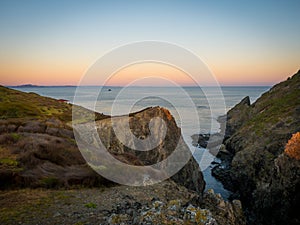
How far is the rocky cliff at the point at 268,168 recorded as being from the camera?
99.2 feet

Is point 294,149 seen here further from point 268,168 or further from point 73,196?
point 73,196

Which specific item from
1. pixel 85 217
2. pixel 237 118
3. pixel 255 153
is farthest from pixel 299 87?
pixel 85 217

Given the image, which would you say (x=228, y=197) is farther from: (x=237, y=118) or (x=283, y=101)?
(x=237, y=118)

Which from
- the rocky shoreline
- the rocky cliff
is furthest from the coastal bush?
the rocky shoreline

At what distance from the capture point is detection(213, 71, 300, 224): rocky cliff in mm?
30234

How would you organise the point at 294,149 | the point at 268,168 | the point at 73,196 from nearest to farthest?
the point at 73,196 < the point at 294,149 < the point at 268,168

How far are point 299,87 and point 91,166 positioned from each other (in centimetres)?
7293

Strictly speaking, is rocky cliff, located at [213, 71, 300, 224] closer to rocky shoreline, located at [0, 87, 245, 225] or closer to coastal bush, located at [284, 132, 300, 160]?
coastal bush, located at [284, 132, 300, 160]

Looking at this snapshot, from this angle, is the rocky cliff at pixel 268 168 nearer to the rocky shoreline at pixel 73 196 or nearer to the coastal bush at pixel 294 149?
the coastal bush at pixel 294 149

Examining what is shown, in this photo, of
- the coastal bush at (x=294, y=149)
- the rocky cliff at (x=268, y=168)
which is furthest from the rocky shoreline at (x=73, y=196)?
the coastal bush at (x=294, y=149)

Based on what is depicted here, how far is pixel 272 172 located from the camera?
34031mm

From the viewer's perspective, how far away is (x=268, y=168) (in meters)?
36.9

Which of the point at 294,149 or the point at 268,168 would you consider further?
the point at 268,168

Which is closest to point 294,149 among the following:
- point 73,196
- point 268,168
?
point 268,168
